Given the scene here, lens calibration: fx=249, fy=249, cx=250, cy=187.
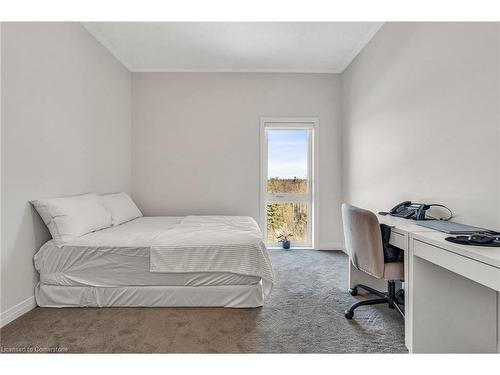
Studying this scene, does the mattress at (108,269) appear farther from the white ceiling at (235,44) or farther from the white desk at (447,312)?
the white ceiling at (235,44)

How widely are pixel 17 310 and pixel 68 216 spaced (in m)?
0.76

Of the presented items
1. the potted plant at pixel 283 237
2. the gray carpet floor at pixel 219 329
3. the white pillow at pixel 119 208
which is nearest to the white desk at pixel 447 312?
the gray carpet floor at pixel 219 329

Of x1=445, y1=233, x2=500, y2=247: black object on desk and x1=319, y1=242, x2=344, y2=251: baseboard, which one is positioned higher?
x1=445, y1=233, x2=500, y2=247: black object on desk

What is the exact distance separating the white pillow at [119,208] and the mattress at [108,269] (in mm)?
785

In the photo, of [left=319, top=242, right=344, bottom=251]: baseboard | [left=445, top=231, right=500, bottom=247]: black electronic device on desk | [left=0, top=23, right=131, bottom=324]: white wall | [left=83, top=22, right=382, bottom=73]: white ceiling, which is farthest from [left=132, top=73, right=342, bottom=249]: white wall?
[left=445, top=231, right=500, bottom=247]: black electronic device on desk

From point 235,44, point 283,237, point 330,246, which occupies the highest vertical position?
point 235,44

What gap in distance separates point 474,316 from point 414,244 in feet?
1.82

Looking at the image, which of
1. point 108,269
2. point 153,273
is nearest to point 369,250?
point 153,273

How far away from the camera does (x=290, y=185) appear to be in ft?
13.0

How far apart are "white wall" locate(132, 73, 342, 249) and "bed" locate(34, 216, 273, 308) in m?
1.81

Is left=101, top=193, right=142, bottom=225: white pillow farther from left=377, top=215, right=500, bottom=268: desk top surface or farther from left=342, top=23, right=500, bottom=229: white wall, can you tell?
left=342, top=23, right=500, bottom=229: white wall

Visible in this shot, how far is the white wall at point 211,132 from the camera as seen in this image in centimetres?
383

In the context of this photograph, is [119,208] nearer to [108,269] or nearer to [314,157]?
[108,269]

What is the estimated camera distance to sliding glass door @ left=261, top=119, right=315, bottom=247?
13.0 feet
